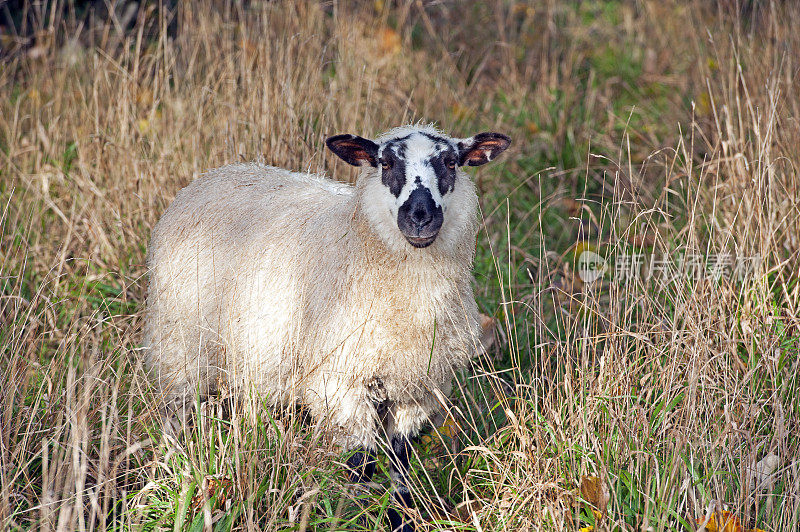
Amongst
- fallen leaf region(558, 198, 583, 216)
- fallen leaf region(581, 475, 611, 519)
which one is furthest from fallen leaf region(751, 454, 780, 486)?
fallen leaf region(558, 198, 583, 216)

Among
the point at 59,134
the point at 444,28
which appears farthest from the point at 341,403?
the point at 444,28

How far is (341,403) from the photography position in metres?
2.93

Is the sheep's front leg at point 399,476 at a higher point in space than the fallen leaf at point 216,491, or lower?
lower

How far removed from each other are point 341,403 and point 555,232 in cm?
286

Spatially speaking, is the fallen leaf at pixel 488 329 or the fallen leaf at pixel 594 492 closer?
the fallen leaf at pixel 594 492

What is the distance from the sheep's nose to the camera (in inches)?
109

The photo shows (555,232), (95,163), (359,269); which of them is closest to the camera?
(359,269)

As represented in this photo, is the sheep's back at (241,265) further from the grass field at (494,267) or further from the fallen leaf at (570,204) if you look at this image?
the fallen leaf at (570,204)

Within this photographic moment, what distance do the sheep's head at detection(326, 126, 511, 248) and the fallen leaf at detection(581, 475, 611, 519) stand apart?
986 mm

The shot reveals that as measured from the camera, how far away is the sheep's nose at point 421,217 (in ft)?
9.06

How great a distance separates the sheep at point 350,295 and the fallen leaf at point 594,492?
25.8 inches

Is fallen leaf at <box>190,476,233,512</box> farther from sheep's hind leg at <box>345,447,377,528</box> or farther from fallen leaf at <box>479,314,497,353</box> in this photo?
fallen leaf at <box>479,314,497,353</box>

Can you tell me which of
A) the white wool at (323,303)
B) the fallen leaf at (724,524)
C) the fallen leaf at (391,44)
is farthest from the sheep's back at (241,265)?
the fallen leaf at (391,44)

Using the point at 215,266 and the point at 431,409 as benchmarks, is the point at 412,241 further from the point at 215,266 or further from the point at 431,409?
the point at 215,266
